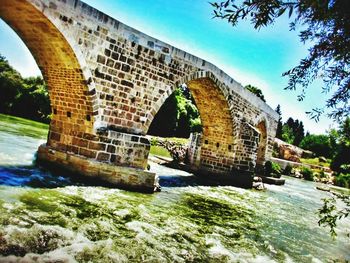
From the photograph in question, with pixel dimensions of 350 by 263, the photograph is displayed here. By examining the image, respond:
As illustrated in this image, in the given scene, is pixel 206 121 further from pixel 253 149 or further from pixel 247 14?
pixel 247 14

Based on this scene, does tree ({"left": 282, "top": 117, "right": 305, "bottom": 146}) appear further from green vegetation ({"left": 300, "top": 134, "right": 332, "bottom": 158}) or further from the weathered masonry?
the weathered masonry

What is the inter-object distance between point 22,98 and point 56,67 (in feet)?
82.7

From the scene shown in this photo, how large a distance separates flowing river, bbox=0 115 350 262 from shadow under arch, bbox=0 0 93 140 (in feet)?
4.60

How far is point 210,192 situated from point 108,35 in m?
5.86

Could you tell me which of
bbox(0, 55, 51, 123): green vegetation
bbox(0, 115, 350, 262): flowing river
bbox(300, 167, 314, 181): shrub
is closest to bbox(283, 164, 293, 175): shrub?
bbox(300, 167, 314, 181): shrub

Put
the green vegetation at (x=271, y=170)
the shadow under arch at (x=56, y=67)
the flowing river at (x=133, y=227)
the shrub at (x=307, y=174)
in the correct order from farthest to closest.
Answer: the shrub at (x=307, y=174) < the green vegetation at (x=271, y=170) < the shadow under arch at (x=56, y=67) < the flowing river at (x=133, y=227)

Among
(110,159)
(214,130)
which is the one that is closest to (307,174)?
(214,130)

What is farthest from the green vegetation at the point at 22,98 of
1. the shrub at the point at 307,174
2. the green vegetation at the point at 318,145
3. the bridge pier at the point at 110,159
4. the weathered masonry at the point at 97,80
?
the green vegetation at the point at 318,145

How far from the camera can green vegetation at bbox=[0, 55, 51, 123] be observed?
1150 inches

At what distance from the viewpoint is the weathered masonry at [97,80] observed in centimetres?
689

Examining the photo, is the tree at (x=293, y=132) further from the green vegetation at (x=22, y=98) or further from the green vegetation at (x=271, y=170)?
the green vegetation at (x=22, y=98)

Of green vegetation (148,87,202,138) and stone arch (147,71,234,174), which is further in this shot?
green vegetation (148,87,202,138)

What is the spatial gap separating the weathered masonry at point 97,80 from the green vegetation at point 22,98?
930 inches

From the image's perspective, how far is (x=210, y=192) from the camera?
33.7 feet
